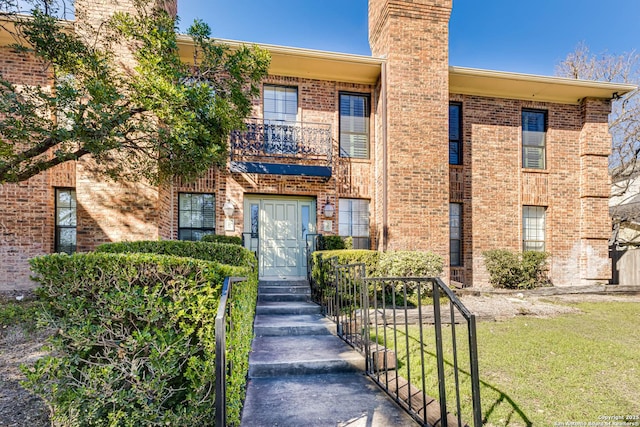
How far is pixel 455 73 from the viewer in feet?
30.1

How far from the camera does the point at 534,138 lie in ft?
34.5

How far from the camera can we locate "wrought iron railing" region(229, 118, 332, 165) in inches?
337

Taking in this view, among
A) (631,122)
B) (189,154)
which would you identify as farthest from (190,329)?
(631,122)

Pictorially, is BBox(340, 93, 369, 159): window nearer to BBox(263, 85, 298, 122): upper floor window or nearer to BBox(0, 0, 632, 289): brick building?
BBox(0, 0, 632, 289): brick building

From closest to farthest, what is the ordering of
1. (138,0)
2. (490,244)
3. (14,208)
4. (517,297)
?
(138,0), (14,208), (517,297), (490,244)

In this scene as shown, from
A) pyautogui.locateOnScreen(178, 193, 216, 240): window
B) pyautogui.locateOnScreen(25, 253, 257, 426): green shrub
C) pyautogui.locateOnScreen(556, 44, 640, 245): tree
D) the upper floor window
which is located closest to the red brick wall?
the upper floor window

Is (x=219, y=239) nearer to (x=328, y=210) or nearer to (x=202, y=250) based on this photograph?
(x=202, y=250)

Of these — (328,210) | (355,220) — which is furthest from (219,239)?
(355,220)

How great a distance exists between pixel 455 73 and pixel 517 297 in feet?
19.9

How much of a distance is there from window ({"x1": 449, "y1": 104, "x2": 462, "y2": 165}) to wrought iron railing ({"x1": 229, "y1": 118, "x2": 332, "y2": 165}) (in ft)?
12.5

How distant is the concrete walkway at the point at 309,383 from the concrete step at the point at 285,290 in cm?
149

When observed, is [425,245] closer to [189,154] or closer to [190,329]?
[189,154]

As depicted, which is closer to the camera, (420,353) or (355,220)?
(420,353)

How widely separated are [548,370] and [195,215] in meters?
7.67
